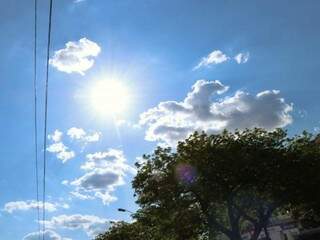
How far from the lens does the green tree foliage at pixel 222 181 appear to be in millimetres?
34750

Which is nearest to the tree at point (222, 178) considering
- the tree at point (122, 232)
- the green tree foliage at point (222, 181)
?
the green tree foliage at point (222, 181)

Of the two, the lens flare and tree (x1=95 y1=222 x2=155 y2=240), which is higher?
tree (x1=95 y1=222 x2=155 y2=240)

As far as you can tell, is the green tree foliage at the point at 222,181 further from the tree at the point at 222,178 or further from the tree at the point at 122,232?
the tree at the point at 122,232

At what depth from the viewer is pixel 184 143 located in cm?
3738

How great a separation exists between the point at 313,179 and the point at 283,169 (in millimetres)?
2593

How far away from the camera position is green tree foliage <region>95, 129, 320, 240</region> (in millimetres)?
34750

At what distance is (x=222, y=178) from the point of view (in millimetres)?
34750

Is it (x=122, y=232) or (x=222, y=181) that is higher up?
(x=122, y=232)

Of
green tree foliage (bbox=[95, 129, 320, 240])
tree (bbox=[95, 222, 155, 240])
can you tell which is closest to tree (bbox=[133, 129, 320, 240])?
green tree foliage (bbox=[95, 129, 320, 240])

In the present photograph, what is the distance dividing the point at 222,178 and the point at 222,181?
0.72 ft

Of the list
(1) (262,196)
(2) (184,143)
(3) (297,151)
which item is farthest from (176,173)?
(3) (297,151)

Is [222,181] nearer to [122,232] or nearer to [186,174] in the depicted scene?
[186,174]

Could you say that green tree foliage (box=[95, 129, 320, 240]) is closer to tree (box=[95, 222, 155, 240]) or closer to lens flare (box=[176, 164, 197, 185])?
lens flare (box=[176, 164, 197, 185])

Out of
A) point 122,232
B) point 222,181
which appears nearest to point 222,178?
point 222,181
